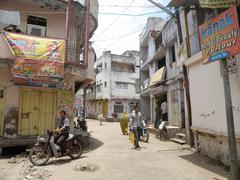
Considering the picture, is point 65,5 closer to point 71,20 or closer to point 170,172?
point 71,20

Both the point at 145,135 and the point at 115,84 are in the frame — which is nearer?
the point at 145,135

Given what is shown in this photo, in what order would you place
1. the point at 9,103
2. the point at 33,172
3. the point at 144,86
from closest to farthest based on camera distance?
the point at 33,172
the point at 9,103
the point at 144,86

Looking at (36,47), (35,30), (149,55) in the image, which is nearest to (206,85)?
(36,47)

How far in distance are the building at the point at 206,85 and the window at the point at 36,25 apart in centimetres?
715

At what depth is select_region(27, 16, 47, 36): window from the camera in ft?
36.8

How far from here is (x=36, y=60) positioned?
8.63 m

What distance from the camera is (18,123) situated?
9.66 metres

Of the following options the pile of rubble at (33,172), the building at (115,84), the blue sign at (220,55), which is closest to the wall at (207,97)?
the blue sign at (220,55)

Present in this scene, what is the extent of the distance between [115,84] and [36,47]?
25.7 m

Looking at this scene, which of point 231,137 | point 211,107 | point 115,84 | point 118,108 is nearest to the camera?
point 231,137

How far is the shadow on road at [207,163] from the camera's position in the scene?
6172 millimetres

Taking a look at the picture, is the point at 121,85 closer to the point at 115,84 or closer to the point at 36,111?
the point at 115,84

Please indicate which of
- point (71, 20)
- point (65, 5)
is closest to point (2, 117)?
point (71, 20)

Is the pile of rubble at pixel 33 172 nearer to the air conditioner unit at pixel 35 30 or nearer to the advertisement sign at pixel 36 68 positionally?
the advertisement sign at pixel 36 68
